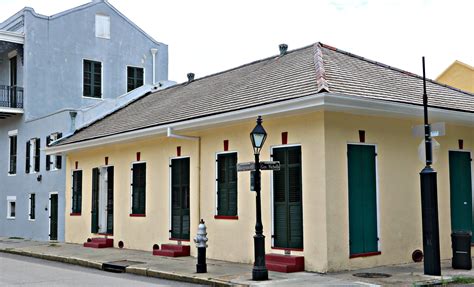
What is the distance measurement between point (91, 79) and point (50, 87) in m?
1.90

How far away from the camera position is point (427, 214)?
1129 cm

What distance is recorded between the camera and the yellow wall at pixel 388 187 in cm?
1252

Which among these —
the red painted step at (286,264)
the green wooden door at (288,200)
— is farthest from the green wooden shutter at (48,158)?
the red painted step at (286,264)

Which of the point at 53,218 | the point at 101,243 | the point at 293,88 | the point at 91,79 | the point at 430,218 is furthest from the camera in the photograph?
the point at 91,79

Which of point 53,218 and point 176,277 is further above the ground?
point 53,218

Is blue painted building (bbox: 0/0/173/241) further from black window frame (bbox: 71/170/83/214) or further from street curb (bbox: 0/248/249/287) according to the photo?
street curb (bbox: 0/248/249/287)

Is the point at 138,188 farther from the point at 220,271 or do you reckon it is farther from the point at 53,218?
the point at 53,218

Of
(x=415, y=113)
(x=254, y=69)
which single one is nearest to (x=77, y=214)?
(x=254, y=69)

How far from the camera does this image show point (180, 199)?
16422 mm

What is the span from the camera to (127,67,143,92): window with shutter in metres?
28.3

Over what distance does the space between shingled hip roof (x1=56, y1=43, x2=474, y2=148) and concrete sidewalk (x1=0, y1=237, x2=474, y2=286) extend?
351 cm

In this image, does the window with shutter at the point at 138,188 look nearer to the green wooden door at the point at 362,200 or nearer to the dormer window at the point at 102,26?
the green wooden door at the point at 362,200

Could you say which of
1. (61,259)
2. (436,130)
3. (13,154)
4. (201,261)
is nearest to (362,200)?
(436,130)

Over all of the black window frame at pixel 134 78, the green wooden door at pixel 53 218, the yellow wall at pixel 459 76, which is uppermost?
the black window frame at pixel 134 78
